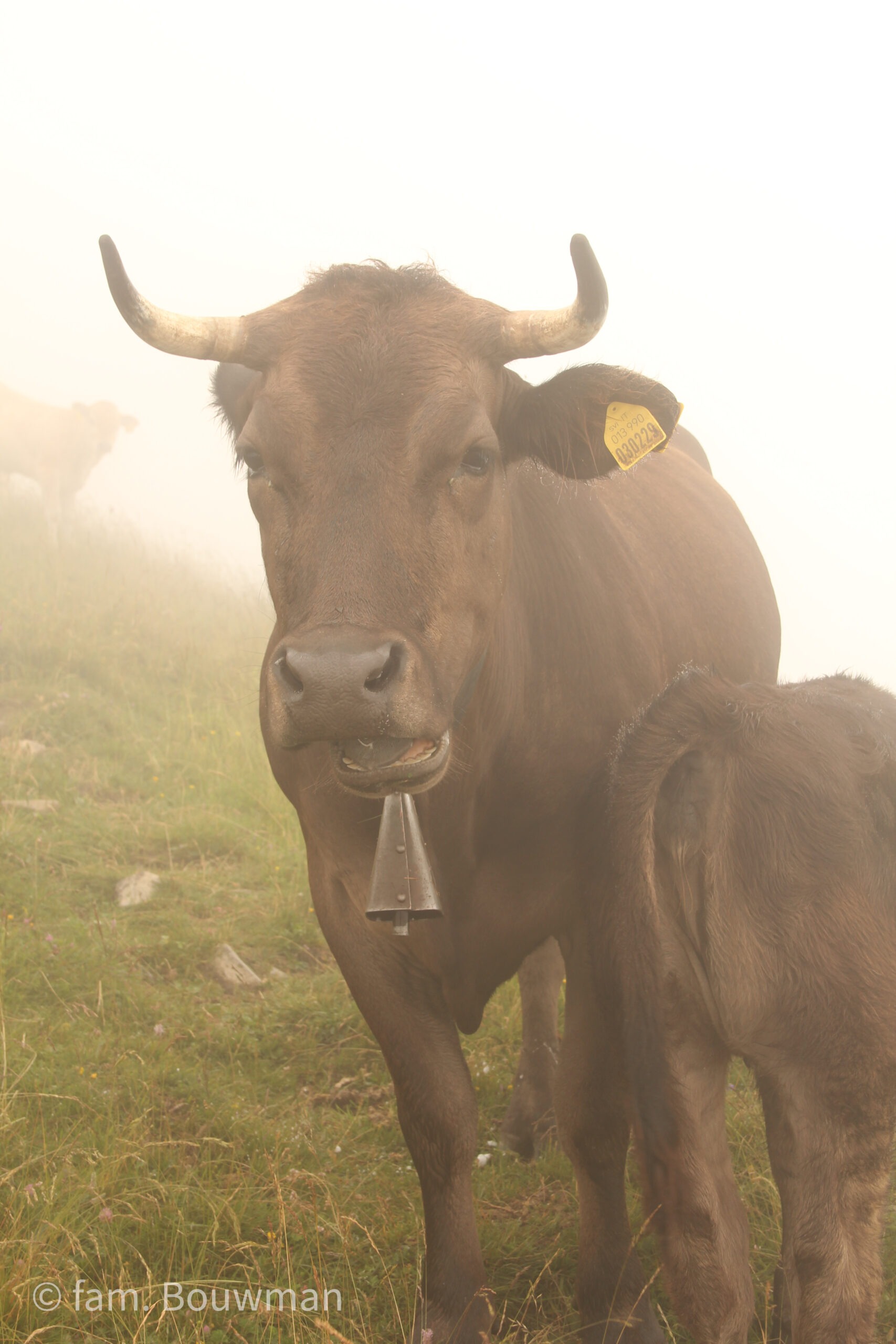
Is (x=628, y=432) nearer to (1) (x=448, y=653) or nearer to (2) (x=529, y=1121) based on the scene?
(1) (x=448, y=653)

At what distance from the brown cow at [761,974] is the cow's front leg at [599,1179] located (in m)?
0.54

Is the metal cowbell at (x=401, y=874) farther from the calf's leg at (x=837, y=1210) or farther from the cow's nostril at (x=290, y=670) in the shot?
the calf's leg at (x=837, y=1210)

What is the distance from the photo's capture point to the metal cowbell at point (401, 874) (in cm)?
268

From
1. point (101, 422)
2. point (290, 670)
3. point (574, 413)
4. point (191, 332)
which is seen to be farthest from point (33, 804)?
point (101, 422)

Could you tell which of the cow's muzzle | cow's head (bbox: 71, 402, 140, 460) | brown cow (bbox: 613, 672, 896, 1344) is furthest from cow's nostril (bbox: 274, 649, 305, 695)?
cow's head (bbox: 71, 402, 140, 460)

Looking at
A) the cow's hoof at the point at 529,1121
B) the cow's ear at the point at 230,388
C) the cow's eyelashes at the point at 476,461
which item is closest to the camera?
the cow's eyelashes at the point at 476,461

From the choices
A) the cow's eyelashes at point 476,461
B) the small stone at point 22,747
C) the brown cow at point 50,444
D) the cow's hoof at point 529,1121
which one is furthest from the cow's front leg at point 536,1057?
the brown cow at point 50,444

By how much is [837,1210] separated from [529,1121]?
1.80 meters

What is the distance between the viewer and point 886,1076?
7.05 feet

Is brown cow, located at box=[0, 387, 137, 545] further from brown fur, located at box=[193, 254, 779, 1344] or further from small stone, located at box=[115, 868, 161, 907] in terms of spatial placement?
brown fur, located at box=[193, 254, 779, 1344]

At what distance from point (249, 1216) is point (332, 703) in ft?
5.45

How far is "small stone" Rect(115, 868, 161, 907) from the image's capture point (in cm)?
499

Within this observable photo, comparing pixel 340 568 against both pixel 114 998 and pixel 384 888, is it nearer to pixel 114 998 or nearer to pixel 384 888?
pixel 384 888

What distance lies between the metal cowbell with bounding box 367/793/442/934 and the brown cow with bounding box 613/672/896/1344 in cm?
47
